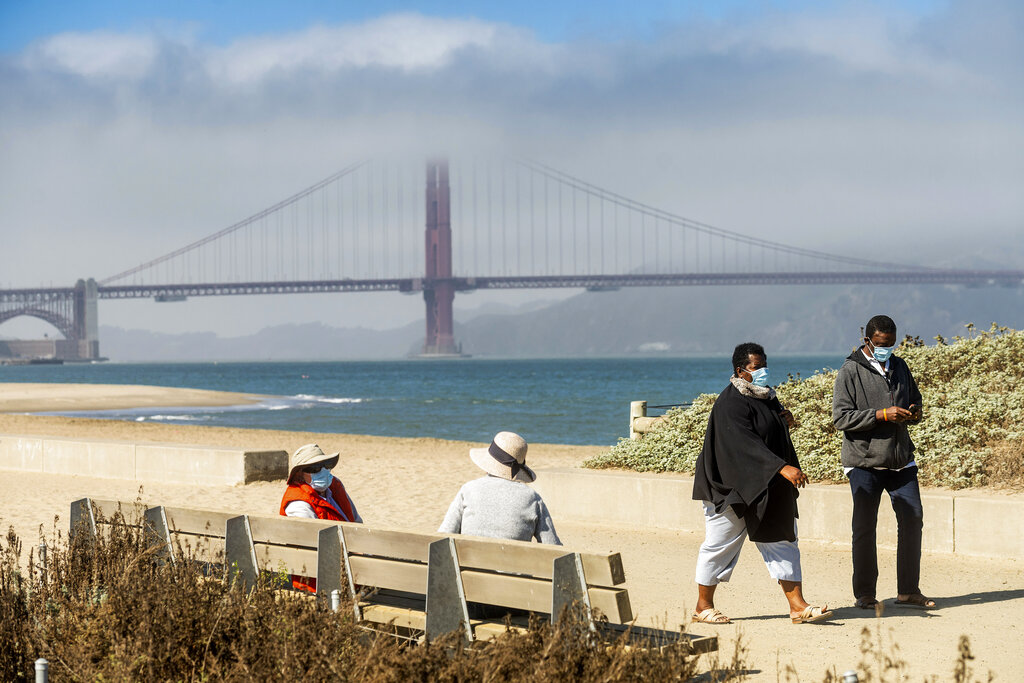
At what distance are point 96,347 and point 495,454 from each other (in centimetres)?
13369

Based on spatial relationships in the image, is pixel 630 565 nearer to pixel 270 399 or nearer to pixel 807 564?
pixel 807 564

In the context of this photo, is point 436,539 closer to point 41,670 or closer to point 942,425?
point 41,670

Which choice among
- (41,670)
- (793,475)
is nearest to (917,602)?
(793,475)

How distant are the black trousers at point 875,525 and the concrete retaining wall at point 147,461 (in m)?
6.72

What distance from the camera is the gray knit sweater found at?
13.1 ft

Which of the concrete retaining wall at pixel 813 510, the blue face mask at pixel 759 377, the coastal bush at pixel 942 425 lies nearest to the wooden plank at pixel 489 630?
the blue face mask at pixel 759 377

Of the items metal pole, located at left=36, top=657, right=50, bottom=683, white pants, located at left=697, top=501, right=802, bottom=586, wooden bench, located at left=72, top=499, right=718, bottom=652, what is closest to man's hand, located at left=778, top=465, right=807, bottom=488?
white pants, located at left=697, top=501, right=802, bottom=586

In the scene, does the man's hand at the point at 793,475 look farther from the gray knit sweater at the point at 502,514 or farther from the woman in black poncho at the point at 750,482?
the gray knit sweater at the point at 502,514

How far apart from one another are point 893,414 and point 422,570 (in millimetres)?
2341

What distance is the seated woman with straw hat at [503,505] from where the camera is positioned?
13.1ft

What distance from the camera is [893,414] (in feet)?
15.9

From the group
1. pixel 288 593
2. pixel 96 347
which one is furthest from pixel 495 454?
pixel 96 347

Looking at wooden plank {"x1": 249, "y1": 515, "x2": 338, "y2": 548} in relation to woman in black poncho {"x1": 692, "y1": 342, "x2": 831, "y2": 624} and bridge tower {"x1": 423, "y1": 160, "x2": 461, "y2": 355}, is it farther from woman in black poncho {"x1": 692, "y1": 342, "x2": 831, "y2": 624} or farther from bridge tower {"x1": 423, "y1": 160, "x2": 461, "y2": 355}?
bridge tower {"x1": 423, "y1": 160, "x2": 461, "y2": 355}

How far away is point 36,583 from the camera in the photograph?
4152 millimetres
